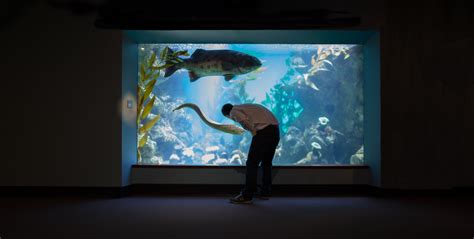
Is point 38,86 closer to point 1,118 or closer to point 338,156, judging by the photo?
point 1,118

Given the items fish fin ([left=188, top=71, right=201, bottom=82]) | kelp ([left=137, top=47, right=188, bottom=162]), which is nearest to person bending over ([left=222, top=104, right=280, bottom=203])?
fish fin ([left=188, top=71, right=201, bottom=82])

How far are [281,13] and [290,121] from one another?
4.70ft

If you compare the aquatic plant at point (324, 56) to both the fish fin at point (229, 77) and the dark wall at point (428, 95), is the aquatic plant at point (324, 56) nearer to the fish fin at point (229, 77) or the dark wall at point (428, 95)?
the dark wall at point (428, 95)

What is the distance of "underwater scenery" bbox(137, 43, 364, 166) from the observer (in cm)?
607

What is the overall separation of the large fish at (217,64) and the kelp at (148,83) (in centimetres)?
8

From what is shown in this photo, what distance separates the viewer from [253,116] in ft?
17.0

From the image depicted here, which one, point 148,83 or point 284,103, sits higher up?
point 148,83

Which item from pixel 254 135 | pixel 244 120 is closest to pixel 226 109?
pixel 244 120

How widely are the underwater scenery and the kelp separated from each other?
0.01m

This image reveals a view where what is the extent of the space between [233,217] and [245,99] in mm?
2399

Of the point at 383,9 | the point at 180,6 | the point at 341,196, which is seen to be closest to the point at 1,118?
the point at 180,6

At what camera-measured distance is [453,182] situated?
212 inches

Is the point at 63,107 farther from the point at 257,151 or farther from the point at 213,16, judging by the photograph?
the point at 257,151

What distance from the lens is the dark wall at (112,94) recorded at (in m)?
5.40
